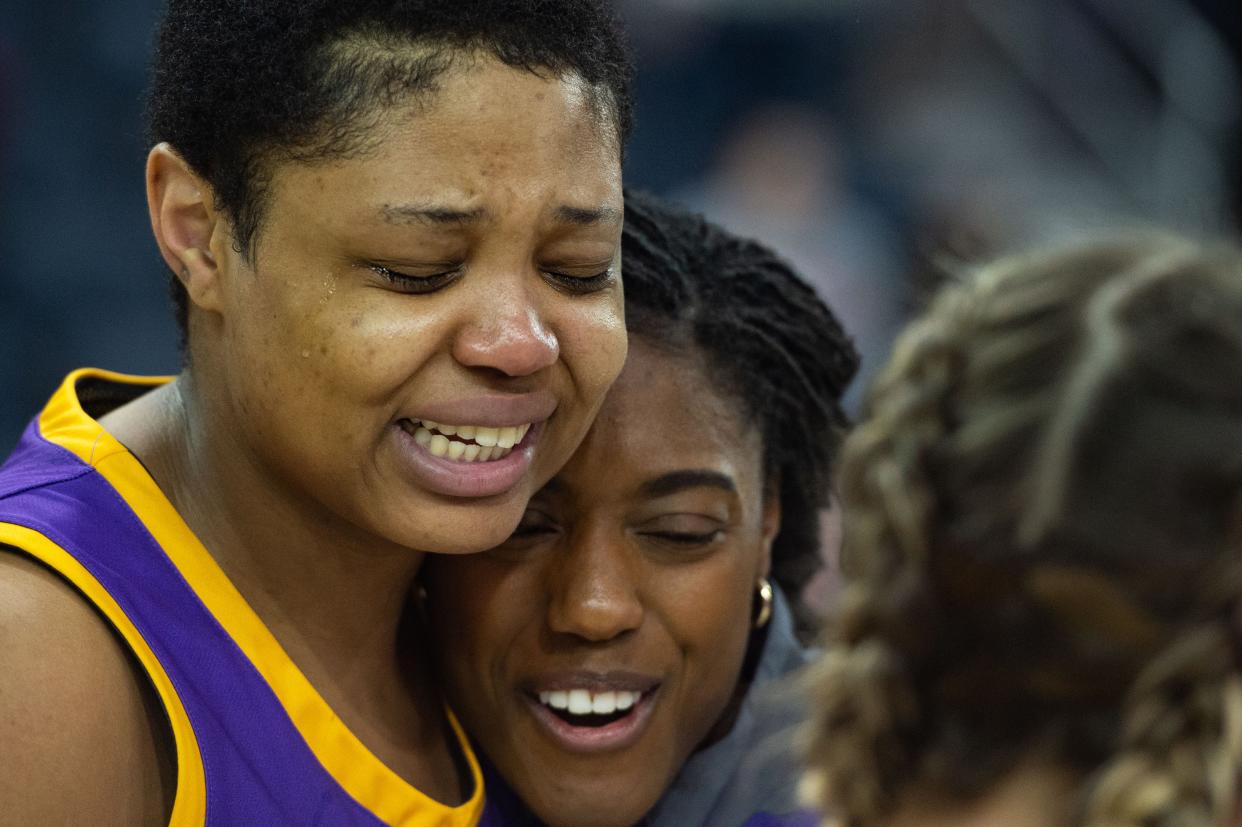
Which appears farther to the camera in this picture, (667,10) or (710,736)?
(667,10)

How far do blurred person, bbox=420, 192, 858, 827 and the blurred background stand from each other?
289cm

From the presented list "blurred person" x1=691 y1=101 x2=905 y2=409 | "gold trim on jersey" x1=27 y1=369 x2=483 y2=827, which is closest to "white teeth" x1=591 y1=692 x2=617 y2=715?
"gold trim on jersey" x1=27 y1=369 x2=483 y2=827

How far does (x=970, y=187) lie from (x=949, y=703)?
5.04 m

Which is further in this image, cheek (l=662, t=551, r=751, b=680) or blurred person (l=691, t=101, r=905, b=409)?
blurred person (l=691, t=101, r=905, b=409)

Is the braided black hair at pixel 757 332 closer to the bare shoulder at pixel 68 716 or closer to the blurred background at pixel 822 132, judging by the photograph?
the bare shoulder at pixel 68 716

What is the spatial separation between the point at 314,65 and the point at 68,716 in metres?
0.76

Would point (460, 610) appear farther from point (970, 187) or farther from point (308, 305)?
point (970, 187)

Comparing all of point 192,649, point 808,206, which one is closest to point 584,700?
point 192,649

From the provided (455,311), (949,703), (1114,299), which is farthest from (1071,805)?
(455,311)

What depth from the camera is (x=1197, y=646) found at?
958 mm

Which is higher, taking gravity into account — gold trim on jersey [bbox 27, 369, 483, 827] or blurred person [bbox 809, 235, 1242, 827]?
blurred person [bbox 809, 235, 1242, 827]

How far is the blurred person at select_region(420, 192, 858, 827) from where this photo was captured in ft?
7.11

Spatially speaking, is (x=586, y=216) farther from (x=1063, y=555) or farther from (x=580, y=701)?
(x=1063, y=555)

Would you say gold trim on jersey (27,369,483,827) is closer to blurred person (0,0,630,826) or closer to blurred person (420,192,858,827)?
blurred person (0,0,630,826)
